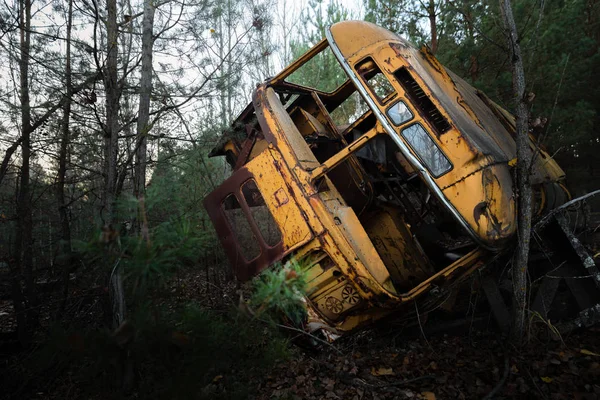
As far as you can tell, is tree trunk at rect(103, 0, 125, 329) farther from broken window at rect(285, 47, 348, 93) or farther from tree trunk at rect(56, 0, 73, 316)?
broken window at rect(285, 47, 348, 93)

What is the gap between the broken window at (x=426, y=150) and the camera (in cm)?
286

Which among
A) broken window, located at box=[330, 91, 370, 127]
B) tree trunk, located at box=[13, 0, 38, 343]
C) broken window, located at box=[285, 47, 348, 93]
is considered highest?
broken window, located at box=[285, 47, 348, 93]

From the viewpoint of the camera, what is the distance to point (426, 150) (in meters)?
2.91

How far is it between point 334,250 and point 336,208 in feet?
1.55

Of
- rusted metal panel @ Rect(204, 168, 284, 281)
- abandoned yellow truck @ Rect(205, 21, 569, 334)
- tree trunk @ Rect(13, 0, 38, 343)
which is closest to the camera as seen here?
abandoned yellow truck @ Rect(205, 21, 569, 334)

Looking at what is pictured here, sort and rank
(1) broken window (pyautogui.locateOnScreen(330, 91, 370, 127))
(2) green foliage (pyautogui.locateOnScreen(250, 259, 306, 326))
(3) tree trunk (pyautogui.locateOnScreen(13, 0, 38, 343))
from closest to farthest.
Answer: (2) green foliage (pyautogui.locateOnScreen(250, 259, 306, 326)), (3) tree trunk (pyautogui.locateOnScreen(13, 0, 38, 343)), (1) broken window (pyautogui.locateOnScreen(330, 91, 370, 127))

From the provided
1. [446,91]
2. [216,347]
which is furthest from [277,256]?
[446,91]

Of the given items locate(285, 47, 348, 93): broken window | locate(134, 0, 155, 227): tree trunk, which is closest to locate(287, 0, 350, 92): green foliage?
locate(285, 47, 348, 93): broken window

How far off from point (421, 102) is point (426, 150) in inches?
21.6

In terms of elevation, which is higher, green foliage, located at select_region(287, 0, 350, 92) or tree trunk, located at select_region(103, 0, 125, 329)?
green foliage, located at select_region(287, 0, 350, 92)

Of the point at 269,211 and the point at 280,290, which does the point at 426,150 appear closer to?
the point at 269,211

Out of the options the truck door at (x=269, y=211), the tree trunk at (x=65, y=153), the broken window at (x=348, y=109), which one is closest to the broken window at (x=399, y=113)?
the truck door at (x=269, y=211)

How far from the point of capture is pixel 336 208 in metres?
3.09

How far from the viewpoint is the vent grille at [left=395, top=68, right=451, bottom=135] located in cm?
297
